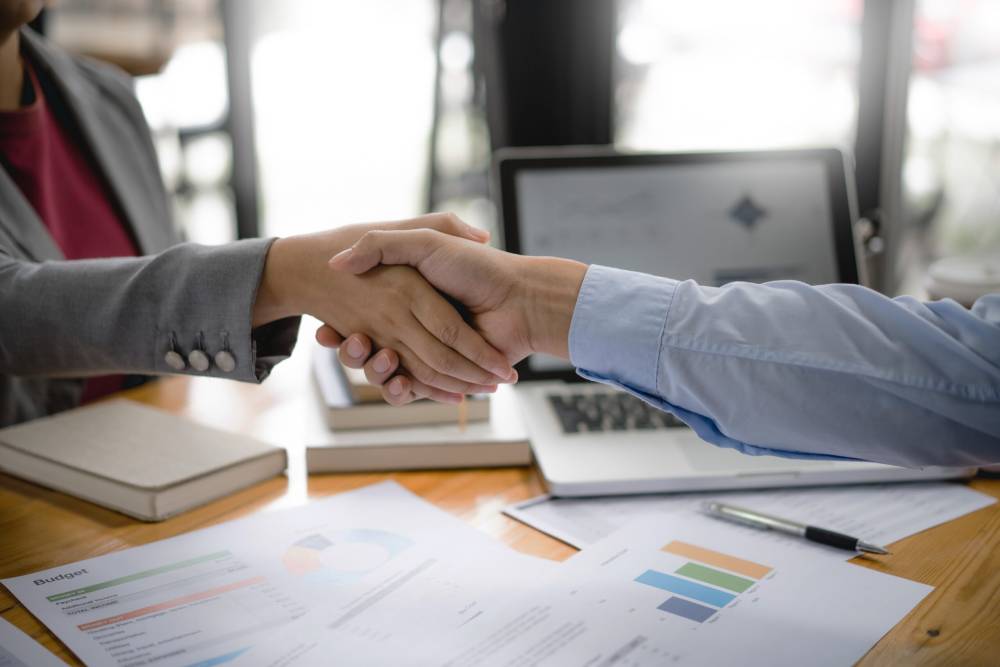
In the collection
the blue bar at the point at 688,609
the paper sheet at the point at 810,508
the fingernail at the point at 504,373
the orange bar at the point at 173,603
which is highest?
the fingernail at the point at 504,373

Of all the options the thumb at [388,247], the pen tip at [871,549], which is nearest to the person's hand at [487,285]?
the thumb at [388,247]

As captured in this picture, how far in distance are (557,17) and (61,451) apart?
1.64 meters

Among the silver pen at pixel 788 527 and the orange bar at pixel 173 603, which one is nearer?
the orange bar at pixel 173 603

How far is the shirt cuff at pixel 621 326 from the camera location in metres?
0.83

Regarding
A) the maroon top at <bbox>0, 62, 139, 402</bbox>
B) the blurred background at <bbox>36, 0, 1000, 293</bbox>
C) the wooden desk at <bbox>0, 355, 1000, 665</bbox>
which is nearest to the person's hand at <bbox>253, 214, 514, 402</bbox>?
the wooden desk at <bbox>0, 355, 1000, 665</bbox>

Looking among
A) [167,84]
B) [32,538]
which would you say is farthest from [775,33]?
[167,84]

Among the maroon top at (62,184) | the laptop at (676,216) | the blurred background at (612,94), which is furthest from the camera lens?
the blurred background at (612,94)

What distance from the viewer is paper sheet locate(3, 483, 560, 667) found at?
662 millimetres

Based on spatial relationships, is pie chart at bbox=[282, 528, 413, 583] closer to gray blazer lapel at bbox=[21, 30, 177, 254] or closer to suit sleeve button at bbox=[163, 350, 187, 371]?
suit sleeve button at bbox=[163, 350, 187, 371]

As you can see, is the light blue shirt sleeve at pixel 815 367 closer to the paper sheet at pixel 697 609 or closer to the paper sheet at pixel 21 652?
the paper sheet at pixel 697 609

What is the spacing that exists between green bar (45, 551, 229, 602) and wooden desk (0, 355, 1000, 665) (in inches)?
1.3

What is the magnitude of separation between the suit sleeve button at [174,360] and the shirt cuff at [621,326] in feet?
1.47

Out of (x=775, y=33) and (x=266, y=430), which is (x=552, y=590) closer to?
(x=266, y=430)

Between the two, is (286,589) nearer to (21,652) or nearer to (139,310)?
(21,652)
